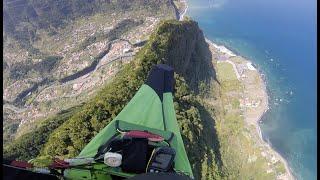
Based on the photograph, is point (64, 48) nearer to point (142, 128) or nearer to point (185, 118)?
point (185, 118)

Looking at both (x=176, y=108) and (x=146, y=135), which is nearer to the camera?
(x=146, y=135)

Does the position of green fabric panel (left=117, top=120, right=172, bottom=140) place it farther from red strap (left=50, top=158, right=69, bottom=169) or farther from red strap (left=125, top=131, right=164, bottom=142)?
red strap (left=50, top=158, right=69, bottom=169)

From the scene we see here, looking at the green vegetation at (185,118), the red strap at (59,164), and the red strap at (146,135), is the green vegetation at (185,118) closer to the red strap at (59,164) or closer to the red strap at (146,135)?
the red strap at (146,135)

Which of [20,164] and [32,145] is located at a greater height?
[20,164]

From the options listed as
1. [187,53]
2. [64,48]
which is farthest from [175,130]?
[64,48]

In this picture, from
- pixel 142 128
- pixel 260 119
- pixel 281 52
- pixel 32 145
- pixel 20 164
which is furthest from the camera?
pixel 281 52

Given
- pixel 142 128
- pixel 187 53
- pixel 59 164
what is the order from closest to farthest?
pixel 59 164 → pixel 142 128 → pixel 187 53
